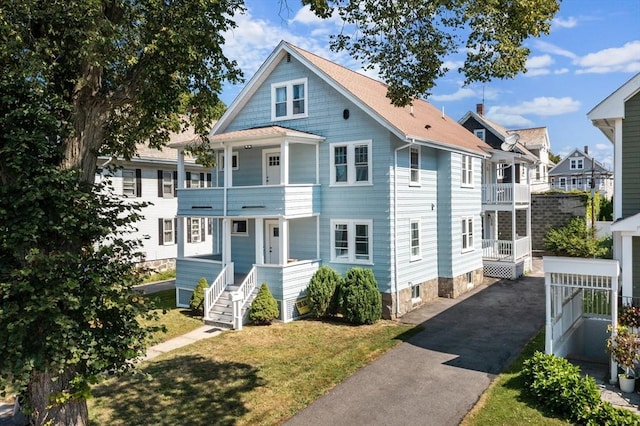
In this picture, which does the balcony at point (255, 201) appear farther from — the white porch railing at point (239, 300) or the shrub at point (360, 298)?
the shrub at point (360, 298)

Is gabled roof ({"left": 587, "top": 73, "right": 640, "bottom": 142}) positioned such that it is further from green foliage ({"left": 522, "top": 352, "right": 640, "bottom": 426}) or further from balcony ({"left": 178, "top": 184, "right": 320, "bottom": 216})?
balcony ({"left": 178, "top": 184, "right": 320, "bottom": 216})

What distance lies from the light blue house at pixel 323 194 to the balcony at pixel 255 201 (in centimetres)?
4

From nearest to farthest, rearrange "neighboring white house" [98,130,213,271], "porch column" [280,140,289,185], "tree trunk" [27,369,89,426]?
"tree trunk" [27,369,89,426] < "porch column" [280,140,289,185] < "neighboring white house" [98,130,213,271]

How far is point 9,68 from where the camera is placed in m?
6.98

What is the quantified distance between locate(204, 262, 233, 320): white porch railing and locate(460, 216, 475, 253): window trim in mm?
11096

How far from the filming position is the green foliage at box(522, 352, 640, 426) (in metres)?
8.49

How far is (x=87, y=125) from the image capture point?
784 cm

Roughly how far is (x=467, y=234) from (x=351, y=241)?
7.55 meters

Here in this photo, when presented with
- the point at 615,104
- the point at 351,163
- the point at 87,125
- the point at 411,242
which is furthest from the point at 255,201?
the point at 615,104

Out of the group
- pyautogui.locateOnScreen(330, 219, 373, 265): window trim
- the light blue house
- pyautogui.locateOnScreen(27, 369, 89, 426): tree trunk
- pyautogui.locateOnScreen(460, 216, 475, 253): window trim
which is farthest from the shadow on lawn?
pyautogui.locateOnScreen(460, 216, 475, 253): window trim

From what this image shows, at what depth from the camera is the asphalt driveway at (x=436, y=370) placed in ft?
30.5

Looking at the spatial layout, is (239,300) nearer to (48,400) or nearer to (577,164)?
(48,400)

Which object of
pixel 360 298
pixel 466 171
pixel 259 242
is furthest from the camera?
pixel 466 171

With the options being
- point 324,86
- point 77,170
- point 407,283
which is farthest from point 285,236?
point 77,170
